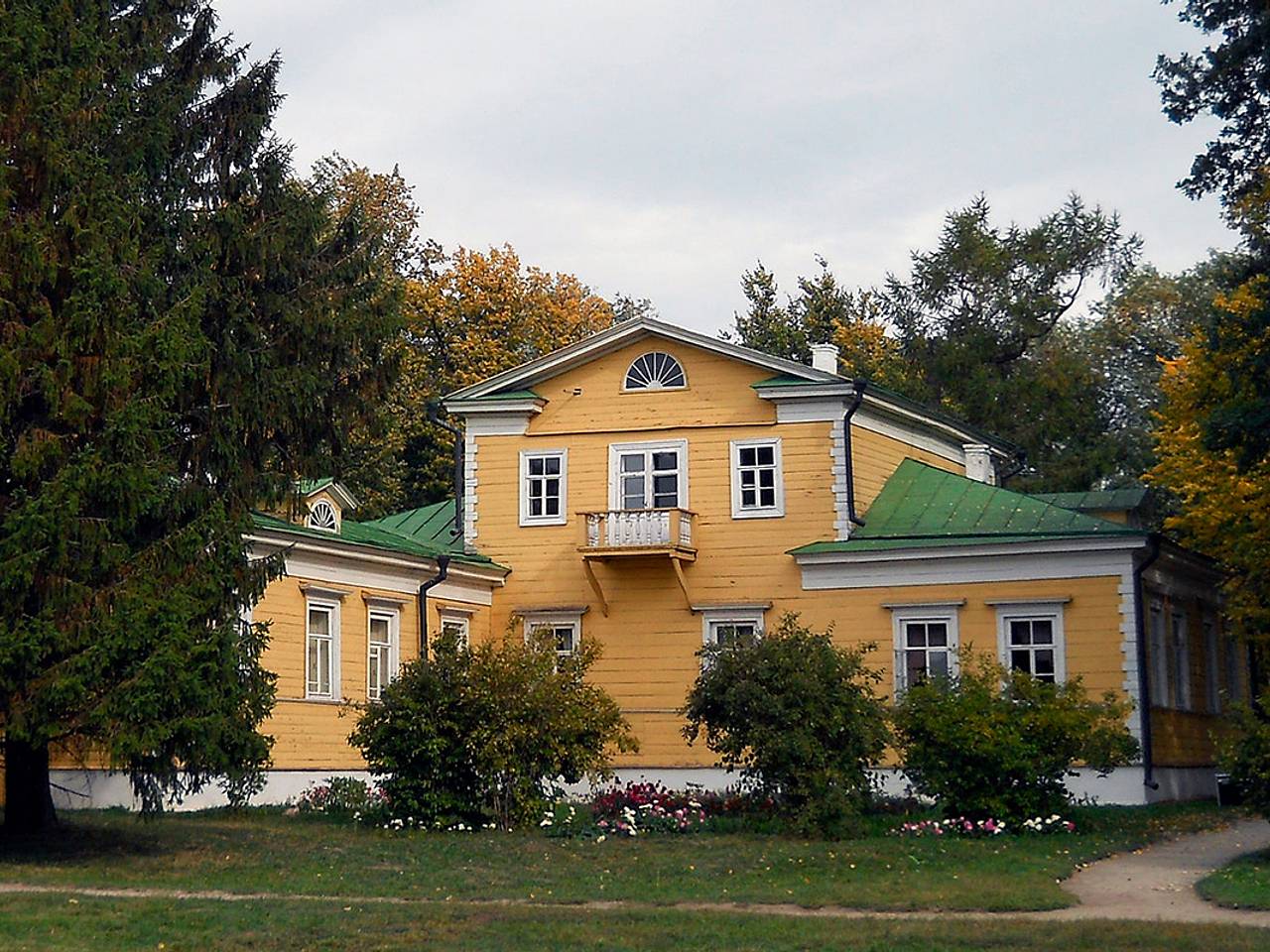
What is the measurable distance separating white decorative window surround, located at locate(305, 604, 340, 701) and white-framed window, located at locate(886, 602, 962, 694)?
9.60 metres

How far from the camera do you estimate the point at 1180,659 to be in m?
32.4

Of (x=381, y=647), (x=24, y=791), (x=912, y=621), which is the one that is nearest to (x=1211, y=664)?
(x=912, y=621)

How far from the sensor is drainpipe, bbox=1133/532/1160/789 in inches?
1127

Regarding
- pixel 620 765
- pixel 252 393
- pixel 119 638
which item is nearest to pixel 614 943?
pixel 119 638

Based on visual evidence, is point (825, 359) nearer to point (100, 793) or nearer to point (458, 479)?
point (458, 479)

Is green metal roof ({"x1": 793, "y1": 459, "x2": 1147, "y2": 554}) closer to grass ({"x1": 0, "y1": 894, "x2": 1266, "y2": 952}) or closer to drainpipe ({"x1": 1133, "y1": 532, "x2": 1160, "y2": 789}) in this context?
drainpipe ({"x1": 1133, "y1": 532, "x2": 1160, "y2": 789})

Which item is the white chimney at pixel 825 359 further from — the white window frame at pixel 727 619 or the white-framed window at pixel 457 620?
the white-framed window at pixel 457 620

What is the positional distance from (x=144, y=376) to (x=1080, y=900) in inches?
430

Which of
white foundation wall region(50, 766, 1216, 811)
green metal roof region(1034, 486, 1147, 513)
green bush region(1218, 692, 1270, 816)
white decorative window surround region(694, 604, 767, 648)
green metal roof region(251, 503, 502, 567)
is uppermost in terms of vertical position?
green metal roof region(1034, 486, 1147, 513)

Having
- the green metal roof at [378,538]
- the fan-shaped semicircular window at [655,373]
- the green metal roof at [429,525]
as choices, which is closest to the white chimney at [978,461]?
the fan-shaped semicircular window at [655,373]

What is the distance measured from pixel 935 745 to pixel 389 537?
12.7m

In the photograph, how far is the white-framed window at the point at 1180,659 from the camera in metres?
31.9

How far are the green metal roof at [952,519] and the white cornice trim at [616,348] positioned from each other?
2.80 m

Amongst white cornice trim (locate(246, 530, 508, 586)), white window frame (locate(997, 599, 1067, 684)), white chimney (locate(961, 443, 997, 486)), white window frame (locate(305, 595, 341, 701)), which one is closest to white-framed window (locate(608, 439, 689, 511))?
white cornice trim (locate(246, 530, 508, 586))
